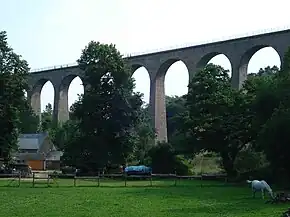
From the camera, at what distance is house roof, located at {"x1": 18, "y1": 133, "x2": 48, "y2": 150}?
6625cm

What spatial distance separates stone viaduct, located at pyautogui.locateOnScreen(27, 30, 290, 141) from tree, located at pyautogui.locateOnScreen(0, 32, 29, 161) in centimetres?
1011

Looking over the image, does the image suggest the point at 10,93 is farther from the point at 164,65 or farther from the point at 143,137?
the point at 164,65

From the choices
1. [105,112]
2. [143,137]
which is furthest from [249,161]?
[143,137]

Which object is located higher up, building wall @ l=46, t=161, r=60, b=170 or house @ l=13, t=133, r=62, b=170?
house @ l=13, t=133, r=62, b=170

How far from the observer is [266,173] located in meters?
33.9

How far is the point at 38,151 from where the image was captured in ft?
215

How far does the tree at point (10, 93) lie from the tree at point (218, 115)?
570 inches

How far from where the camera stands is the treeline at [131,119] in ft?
132

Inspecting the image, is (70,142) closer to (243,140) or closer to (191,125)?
(191,125)

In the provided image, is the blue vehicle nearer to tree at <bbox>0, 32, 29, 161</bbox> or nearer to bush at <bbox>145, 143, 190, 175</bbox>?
bush at <bbox>145, 143, 190, 175</bbox>

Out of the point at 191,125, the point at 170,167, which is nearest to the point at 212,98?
the point at 191,125

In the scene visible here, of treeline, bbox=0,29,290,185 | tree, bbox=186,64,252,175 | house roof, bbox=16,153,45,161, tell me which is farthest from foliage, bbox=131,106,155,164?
house roof, bbox=16,153,45,161

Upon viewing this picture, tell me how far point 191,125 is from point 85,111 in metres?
10.2

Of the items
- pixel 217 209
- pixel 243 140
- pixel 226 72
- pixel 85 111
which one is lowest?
pixel 217 209
